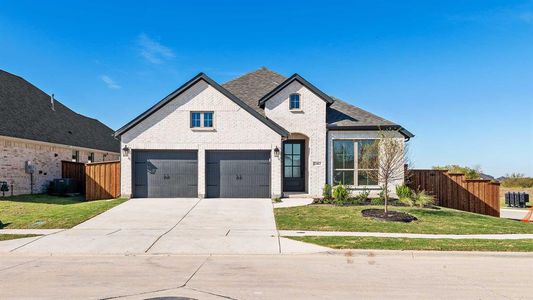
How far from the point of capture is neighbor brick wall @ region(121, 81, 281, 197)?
17938mm

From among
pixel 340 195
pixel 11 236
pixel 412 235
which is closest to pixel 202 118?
pixel 340 195

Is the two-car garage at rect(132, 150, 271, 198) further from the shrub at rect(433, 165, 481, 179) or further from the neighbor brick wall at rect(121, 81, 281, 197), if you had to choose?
the shrub at rect(433, 165, 481, 179)

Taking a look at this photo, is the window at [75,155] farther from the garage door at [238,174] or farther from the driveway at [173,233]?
the garage door at [238,174]

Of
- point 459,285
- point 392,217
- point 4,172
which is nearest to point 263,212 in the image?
point 392,217

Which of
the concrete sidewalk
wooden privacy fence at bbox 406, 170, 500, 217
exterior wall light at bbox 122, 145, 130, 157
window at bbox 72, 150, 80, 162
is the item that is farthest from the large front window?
window at bbox 72, 150, 80, 162

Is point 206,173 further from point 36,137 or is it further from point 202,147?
point 36,137

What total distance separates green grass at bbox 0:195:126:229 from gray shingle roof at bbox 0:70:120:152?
4.35 meters

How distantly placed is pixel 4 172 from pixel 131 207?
29.7ft

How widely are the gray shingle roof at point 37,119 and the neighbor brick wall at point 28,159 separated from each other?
1.66ft

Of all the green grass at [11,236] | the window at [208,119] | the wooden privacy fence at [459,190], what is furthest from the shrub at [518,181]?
the green grass at [11,236]

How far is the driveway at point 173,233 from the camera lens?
8.87 meters

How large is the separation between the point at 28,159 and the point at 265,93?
1500 centimetres

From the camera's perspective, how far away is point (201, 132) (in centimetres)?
1812

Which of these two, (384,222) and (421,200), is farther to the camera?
(421,200)
